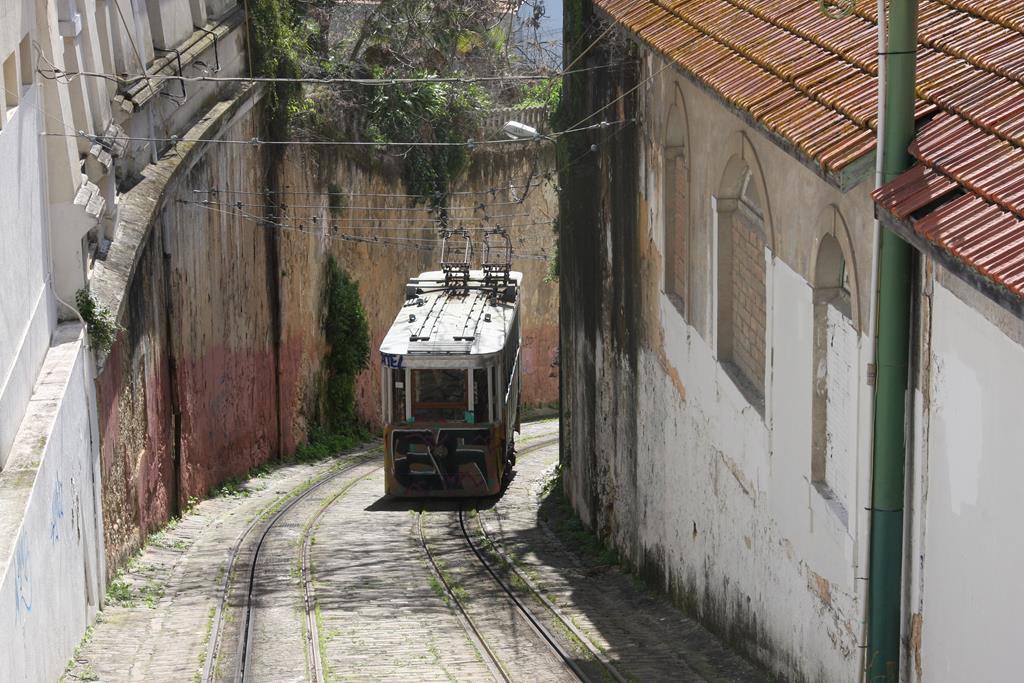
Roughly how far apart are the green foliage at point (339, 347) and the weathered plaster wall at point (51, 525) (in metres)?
14.7

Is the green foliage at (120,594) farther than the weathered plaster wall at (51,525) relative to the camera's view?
Yes

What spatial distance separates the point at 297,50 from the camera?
92.8 ft

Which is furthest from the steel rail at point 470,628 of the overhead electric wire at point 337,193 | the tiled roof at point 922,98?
the overhead electric wire at point 337,193

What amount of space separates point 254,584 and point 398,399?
486 cm

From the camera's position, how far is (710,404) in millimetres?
12383

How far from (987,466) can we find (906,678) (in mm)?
1835

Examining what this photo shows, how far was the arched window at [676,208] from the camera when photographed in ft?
43.8

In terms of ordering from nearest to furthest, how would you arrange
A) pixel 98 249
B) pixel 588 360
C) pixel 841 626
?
pixel 841 626 < pixel 98 249 < pixel 588 360

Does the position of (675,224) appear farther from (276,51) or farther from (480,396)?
(276,51)

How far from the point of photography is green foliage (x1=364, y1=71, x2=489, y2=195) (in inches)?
1195

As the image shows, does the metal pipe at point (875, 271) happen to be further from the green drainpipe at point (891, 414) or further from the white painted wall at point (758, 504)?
the white painted wall at point (758, 504)

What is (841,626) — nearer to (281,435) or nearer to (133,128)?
(133,128)

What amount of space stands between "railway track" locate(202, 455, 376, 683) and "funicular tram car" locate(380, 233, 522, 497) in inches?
63.5

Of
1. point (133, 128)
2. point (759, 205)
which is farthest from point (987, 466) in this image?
point (133, 128)
